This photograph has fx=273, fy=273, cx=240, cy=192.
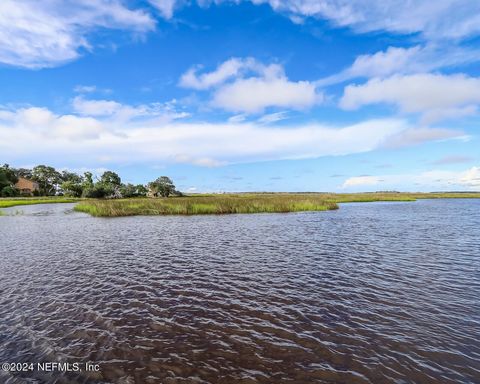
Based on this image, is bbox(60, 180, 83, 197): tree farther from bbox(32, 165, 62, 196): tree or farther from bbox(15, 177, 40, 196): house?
bbox(32, 165, 62, 196): tree

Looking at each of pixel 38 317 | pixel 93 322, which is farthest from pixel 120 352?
pixel 38 317

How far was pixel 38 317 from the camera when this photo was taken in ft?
28.2

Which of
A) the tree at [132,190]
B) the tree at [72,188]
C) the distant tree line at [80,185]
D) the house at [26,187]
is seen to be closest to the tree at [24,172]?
the distant tree line at [80,185]

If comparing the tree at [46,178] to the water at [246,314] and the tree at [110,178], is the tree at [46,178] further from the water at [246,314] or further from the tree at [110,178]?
the water at [246,314]

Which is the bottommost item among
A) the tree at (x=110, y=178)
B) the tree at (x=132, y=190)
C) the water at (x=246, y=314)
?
the water at (x=246, y=314)

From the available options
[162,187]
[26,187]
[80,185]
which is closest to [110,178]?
[80,185]

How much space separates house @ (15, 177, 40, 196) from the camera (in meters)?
98.6

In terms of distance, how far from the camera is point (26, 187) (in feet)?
331

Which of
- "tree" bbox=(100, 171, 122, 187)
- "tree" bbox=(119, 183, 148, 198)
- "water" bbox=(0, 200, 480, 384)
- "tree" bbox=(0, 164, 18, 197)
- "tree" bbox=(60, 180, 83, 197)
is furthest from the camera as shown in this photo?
"tree" bbox=(100, 171, 122, 187)

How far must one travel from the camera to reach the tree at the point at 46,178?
4422 inches

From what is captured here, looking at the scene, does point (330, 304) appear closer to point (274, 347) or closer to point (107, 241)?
point (274, 347)

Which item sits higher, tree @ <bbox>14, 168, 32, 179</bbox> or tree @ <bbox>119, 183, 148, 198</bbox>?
tree @ <bbox>14, 168, 32, 179</bbox>

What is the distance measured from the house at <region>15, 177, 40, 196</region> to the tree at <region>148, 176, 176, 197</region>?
148 ft

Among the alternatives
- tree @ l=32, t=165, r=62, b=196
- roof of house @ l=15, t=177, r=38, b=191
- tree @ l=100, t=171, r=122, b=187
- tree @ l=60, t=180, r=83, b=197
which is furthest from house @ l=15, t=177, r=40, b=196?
tree @ l=100, t=171, r=122, b=187
